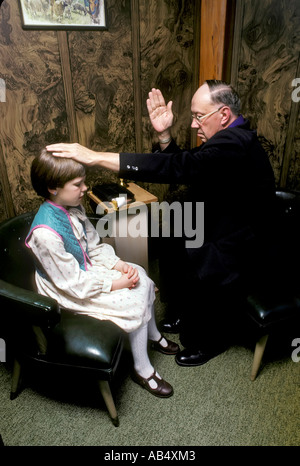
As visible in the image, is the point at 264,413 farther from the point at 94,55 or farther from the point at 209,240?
the point at 94,55

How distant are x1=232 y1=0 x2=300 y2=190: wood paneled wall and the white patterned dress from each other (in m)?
1.60

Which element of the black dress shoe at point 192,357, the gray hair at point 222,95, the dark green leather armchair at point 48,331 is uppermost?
the gray hair at point 222,95

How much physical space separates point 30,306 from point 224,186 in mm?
1134

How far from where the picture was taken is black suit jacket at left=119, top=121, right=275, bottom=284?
1.62 m

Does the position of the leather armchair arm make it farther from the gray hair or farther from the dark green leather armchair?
the gray hair

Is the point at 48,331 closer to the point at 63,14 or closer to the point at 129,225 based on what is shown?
the point at 129,225

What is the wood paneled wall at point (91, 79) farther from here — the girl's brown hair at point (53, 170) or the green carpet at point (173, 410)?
the green carpet at point (173, 410)

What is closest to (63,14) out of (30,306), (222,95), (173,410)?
(222,95)

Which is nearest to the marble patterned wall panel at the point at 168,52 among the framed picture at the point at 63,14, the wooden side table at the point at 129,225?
the framed picture at the point at 63,14

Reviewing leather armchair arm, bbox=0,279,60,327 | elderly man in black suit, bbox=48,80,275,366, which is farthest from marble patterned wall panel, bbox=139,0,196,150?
leather armchair arm, bbox=0,279,60,327

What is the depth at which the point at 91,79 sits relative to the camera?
2.57 meters

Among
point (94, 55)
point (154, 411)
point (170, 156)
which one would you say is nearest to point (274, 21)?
point (94, 55)

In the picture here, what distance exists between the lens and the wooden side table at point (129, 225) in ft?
8.12

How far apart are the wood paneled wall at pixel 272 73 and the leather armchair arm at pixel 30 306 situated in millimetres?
2141
